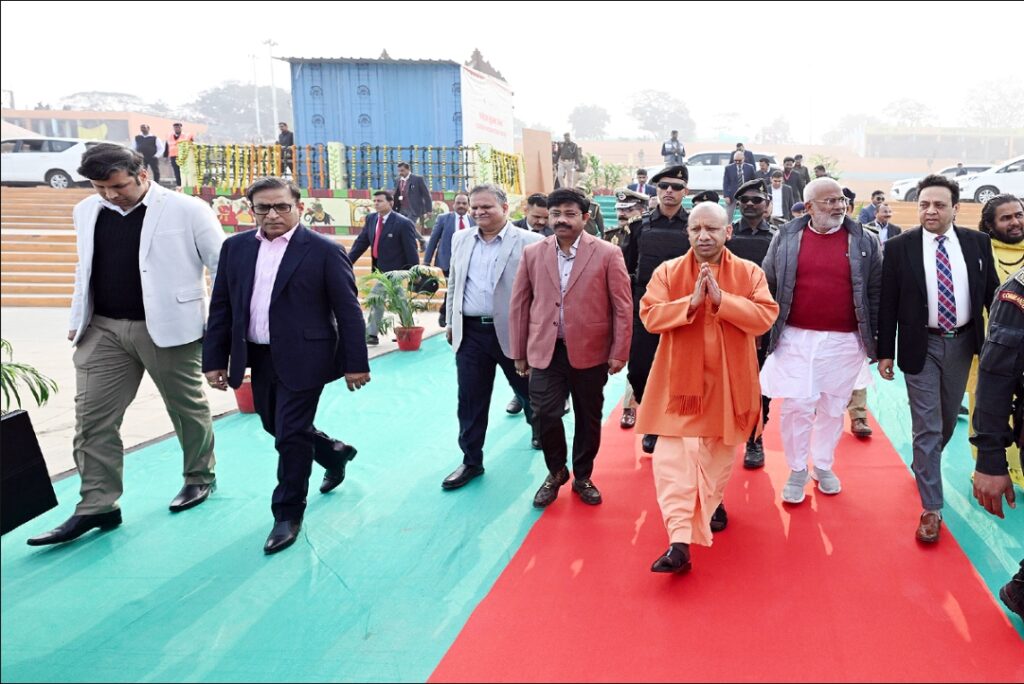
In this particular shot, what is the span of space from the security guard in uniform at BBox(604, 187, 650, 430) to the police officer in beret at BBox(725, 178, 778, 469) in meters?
0.75

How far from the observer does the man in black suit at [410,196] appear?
1302cm

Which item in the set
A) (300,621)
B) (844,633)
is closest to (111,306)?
(300,621)

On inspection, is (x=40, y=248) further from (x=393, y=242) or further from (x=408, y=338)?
(x=408, y=338)

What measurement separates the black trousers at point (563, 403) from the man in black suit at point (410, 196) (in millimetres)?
9101

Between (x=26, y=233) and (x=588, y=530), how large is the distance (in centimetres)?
1740

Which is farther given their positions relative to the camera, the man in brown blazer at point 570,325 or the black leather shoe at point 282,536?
the man in brown blazer at point 570,325

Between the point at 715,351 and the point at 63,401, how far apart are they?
6018mm

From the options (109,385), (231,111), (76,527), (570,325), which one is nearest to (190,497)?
(76,527)

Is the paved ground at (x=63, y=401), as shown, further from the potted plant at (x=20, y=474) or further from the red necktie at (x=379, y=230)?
the potted plant at (x=20, y=474)

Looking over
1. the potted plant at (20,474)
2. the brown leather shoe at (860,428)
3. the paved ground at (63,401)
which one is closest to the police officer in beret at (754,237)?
the brown leather shoe at (860,428)

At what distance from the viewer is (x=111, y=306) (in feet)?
12.6

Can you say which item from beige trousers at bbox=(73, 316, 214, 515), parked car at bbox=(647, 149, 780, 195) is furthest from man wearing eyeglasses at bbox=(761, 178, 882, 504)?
parked car at bbox=(647, 149, 780, 195)

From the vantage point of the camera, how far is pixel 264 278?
3.63 m

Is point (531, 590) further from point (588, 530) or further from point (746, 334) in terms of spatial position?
point (746, 334)
